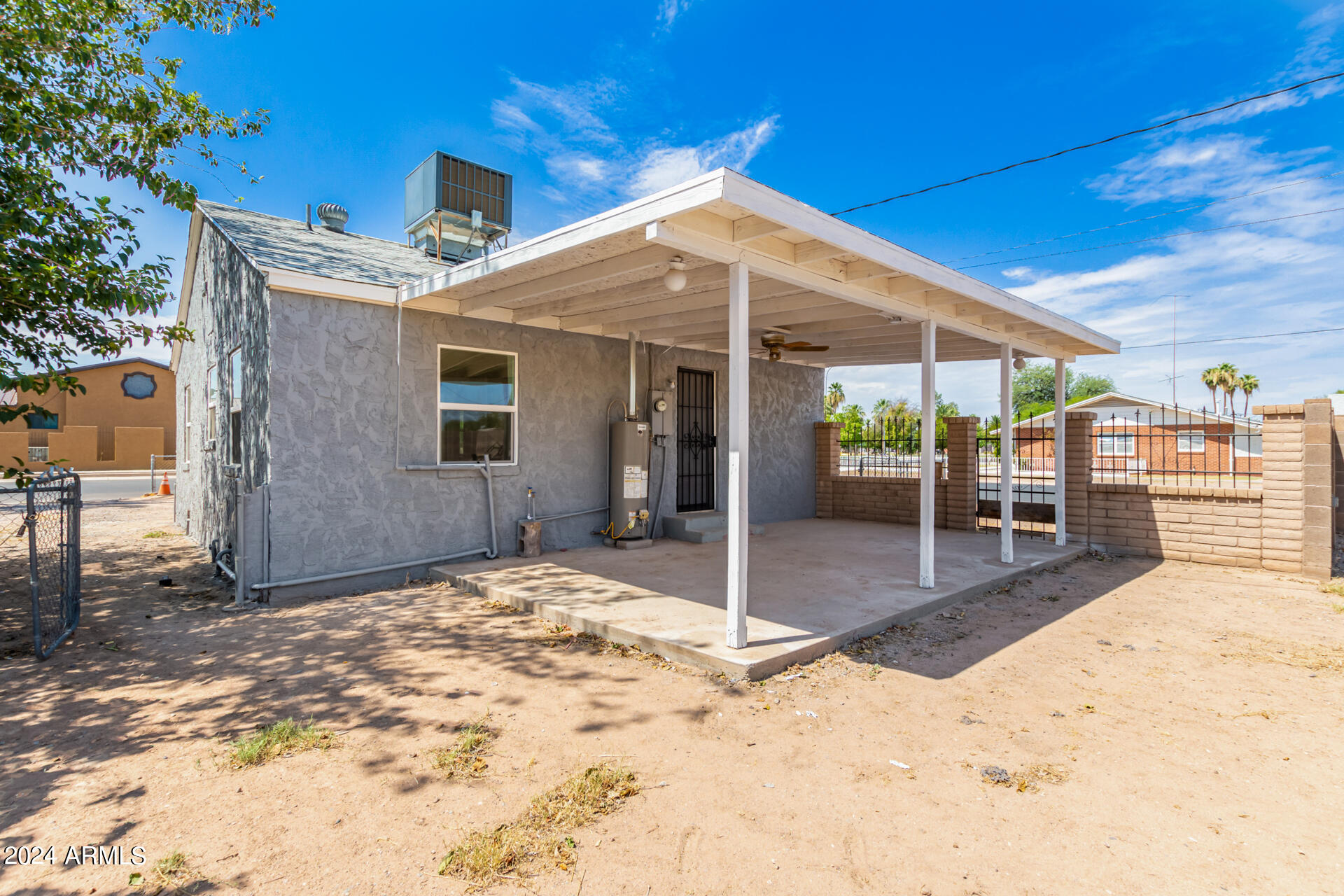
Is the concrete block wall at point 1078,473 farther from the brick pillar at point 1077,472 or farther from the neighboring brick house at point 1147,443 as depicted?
the neighboring brick house at point 1147,443

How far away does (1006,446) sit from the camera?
6.48 meters

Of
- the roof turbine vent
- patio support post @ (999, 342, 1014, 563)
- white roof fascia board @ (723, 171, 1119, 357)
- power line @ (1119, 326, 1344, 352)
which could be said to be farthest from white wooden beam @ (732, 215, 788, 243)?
power line @ (1119, 326, 1344, 352)

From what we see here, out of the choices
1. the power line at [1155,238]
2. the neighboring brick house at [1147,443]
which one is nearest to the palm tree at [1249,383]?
the neighboring brick house at [1147,443]

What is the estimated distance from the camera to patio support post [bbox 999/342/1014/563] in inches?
253

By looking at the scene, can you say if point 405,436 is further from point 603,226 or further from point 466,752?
point 466,752

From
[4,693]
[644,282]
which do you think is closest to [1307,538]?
[644,282]

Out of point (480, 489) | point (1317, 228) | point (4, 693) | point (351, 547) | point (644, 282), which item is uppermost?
point (1317, 228)

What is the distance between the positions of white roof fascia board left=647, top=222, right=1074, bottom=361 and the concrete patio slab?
8.06ft

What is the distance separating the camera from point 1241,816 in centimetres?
226

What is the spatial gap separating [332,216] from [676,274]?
238 inches

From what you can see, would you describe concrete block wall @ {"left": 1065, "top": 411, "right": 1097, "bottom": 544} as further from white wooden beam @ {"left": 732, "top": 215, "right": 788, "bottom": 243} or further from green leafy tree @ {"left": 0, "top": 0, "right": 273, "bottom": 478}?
green leafy tree @ {"left": 0, "top": 0, "right": 273, "bottom": 478}

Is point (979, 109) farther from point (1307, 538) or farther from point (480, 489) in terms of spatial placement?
point (480, 489)

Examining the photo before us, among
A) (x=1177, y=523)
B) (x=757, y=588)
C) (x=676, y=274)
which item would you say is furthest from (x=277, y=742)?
(x=1177, y=523)

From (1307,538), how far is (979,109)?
9.57 meters
